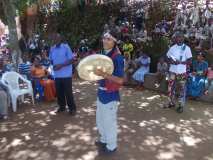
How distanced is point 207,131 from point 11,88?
158 inches

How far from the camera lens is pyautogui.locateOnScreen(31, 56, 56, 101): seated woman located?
9.09m

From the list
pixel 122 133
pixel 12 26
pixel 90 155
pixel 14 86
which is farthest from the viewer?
pixel 12 26

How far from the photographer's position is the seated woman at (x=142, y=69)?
34.8 ft

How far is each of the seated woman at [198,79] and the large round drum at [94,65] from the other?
4.18 meters

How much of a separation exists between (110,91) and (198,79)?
13.7 ft

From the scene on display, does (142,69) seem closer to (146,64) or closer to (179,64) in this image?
(146,64)

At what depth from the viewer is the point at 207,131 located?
7.06 m

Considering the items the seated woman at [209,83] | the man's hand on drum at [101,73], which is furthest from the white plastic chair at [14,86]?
the seated woman at [209,83]

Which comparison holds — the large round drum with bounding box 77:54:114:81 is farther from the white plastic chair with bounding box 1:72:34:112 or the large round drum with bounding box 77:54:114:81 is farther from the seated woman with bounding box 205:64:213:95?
the seated woman with bounding box 205:64:213:95

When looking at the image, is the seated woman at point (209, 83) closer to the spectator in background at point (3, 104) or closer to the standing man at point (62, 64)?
the standing man at point (62, 64)

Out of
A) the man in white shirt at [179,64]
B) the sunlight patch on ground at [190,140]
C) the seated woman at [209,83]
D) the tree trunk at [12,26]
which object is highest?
the tree trunk at [12,26]

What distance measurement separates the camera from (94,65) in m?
5.50

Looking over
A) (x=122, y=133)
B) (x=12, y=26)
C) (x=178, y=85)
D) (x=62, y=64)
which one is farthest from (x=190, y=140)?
(x=12, y=26)

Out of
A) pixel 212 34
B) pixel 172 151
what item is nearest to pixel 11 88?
pixel 172 151
